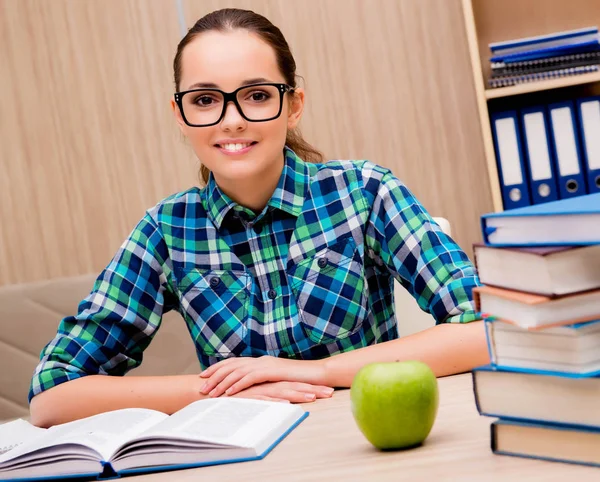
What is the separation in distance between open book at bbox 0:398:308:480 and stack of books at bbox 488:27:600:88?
175cm

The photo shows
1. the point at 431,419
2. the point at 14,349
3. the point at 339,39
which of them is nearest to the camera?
the point at 431,419

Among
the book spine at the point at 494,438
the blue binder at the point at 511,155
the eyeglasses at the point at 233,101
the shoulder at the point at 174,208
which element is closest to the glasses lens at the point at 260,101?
the eyeglasses at the point at 233,101

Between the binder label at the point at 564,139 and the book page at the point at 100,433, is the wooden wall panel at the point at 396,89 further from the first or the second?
the book page at the point at 100,433

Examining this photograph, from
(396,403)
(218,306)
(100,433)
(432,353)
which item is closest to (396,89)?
(218,306)

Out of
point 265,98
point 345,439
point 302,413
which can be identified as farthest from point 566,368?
point 265,98

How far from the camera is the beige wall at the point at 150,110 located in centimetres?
283

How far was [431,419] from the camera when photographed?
2.83ft

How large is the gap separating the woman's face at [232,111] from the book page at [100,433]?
0.54m

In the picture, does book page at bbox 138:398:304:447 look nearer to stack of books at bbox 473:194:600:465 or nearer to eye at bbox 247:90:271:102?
stack of books at bbox 473:194:600:465

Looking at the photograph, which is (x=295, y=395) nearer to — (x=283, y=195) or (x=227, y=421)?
(x=227, y=421)

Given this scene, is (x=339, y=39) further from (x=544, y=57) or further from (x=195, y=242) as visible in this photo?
(x=195, y=242)

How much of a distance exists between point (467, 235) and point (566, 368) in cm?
220

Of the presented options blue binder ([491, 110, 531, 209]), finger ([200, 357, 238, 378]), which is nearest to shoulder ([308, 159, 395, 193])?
finger ([200, 357, 238, 378])

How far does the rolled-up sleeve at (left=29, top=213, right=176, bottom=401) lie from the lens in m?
1.49
